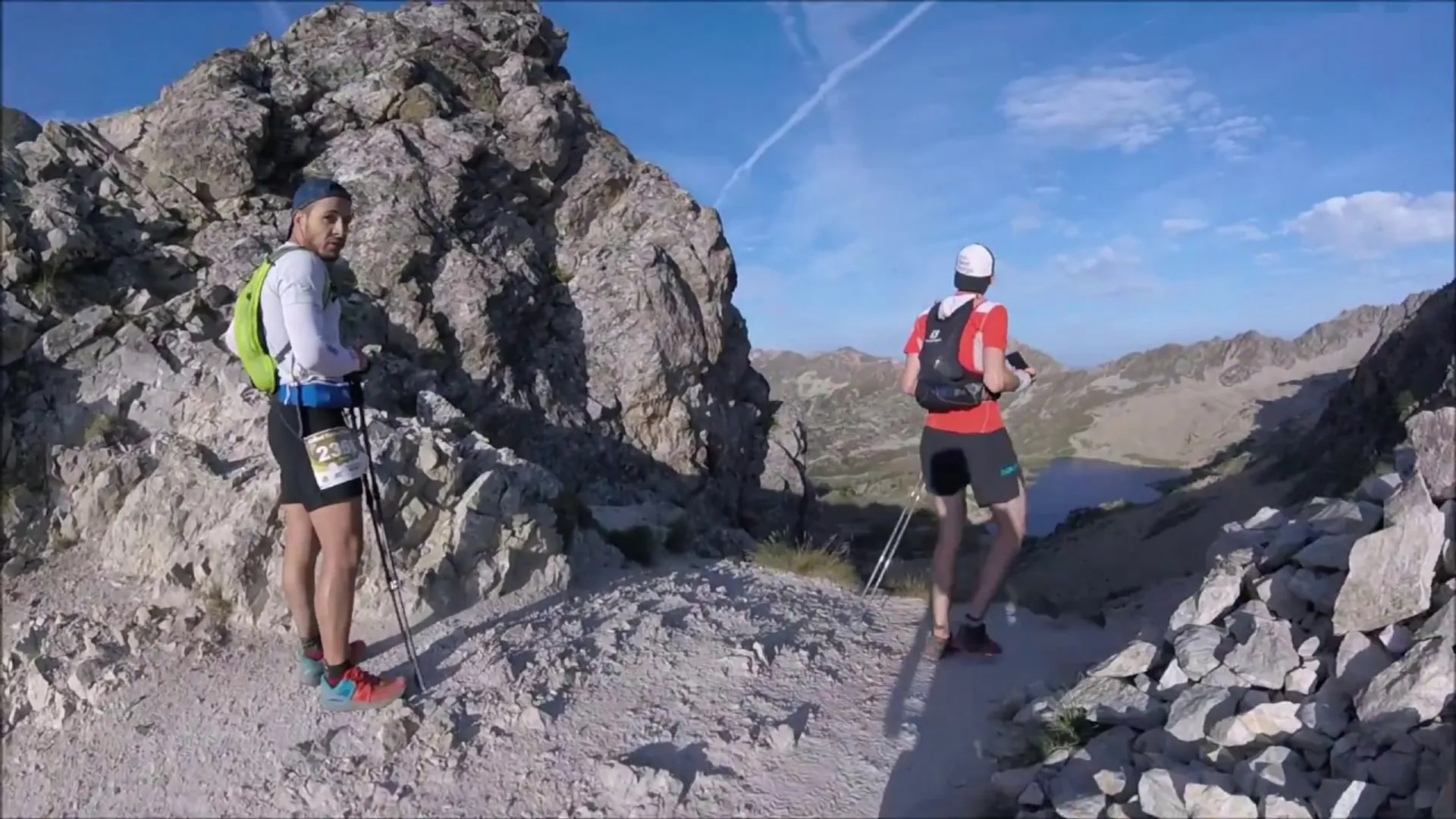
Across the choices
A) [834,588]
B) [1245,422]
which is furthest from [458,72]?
[1245,422]

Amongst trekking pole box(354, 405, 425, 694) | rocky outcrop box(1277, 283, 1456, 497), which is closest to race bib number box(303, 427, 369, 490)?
trekking pole box(354, 405, 425, 694)

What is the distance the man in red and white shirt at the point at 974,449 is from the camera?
4.98 m

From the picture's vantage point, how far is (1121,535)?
25.9 metres

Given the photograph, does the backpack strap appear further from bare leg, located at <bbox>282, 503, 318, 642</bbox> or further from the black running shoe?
the black running shoe

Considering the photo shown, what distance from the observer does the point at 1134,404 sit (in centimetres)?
→ 7806

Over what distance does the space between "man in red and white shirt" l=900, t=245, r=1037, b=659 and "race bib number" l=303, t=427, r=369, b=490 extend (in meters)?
3.10

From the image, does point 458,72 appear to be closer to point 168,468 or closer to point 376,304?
point 376,304

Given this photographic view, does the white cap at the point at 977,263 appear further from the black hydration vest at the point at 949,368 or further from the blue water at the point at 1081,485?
the blue water at the point at 1081,485

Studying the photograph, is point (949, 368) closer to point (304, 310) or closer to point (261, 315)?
point (304, 310)

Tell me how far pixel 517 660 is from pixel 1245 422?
213 ft

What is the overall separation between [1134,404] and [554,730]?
3248 inches

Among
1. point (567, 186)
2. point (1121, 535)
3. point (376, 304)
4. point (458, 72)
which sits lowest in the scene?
point (1121, 535)

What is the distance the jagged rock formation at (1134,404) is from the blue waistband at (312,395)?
125 feet

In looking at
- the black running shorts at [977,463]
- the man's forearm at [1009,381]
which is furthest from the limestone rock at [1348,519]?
the man's forearm at [1009,381]
